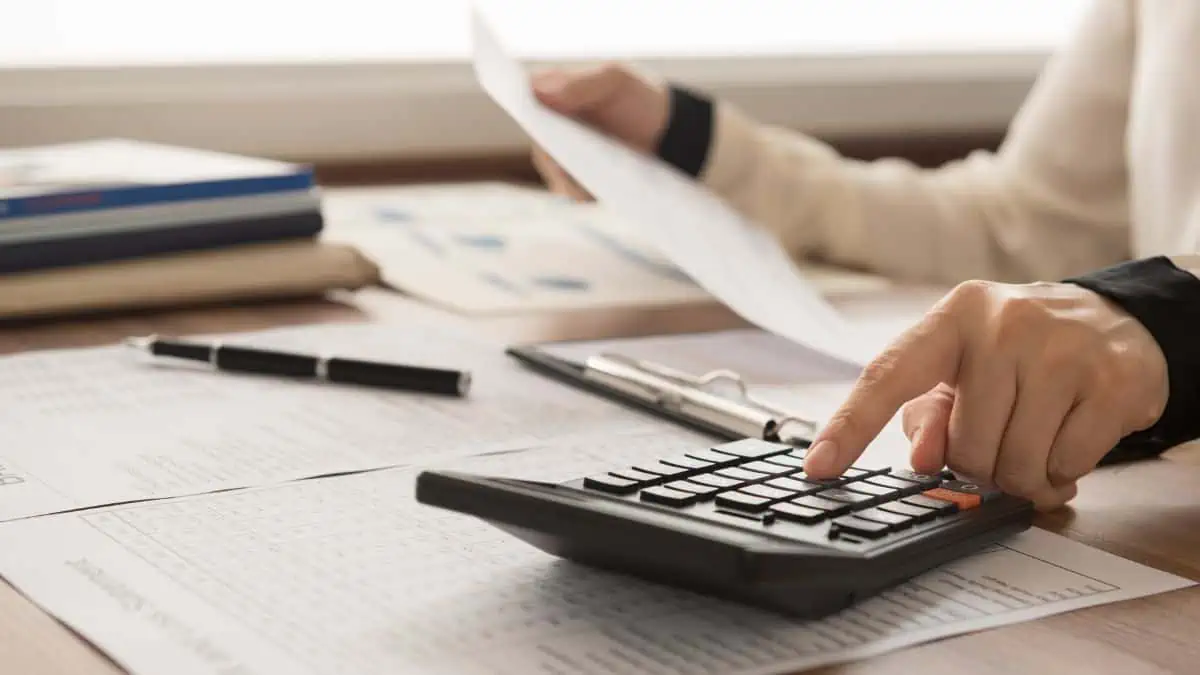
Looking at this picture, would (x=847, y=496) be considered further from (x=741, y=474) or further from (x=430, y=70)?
(x=430, y=70)

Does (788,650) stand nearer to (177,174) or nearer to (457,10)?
(177,174)

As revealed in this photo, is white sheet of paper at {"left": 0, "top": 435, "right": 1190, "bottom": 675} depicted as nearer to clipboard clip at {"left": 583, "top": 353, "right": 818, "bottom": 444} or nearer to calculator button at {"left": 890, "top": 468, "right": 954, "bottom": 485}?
calculator button at {"left": 890, "top": 468, "right": 954, "bottom": 485}

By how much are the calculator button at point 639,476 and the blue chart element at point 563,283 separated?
1.88ft

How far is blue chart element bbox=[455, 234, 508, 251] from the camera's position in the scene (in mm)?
1271

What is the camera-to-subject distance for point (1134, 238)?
1.32 m

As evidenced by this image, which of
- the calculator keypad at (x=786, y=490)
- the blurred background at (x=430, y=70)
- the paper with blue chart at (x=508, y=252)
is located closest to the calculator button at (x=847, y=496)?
the calculator keypad at (x=786, y=490)

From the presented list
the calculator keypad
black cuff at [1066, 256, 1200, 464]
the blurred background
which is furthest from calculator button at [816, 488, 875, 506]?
the blurred background

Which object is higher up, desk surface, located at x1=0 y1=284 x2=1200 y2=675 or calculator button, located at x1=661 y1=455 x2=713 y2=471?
calculator button, located at x1=661 y1=455 x2=713 y2=471

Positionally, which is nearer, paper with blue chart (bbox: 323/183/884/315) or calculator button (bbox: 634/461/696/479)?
calculator button (bbox: 634/461/696/479)

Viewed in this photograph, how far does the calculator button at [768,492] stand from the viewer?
556 mm

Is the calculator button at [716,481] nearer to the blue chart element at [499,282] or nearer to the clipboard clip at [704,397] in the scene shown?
the clipboard clip at [704,397]

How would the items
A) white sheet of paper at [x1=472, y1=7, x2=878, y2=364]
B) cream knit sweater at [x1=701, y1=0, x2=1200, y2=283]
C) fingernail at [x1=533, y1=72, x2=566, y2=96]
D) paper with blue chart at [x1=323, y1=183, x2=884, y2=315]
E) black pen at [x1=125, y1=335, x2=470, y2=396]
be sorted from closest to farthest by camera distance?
black pen at [x1=125, y1=335, x2=470, y2=396] < white sheet of paper at [x1=472, y1=7, x2=878, y2=364] < paper with blue chart at [x1=323, y1=183, x2=884, y2=315] < fingernail at [x1=533, y1=72, x2=566, y2=96] < cream knit sweater at [x1=701, y1=0, x2=1200, y2=283]

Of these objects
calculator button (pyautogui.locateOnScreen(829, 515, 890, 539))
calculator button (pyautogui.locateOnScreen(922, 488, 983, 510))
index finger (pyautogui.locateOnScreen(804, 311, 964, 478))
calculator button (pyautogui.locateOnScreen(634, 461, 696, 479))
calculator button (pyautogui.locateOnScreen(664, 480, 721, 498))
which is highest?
index finger (pyautogui.locateOnScreen(804, 311, 964, 478))

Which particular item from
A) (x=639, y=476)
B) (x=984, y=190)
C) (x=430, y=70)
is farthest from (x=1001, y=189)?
(x=639, y=476)
